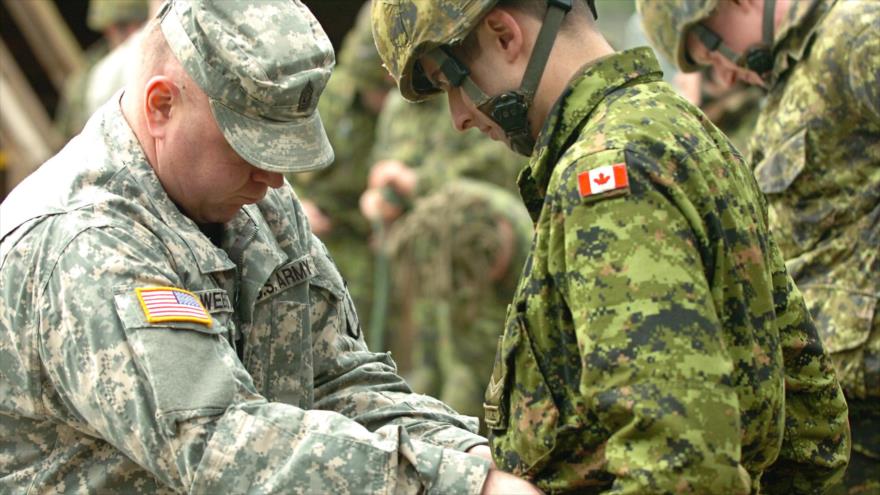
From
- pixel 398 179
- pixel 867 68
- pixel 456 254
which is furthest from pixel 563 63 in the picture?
pixel 398 179

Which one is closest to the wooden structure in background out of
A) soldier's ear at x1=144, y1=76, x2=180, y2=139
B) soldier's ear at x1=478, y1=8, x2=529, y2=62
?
soldier's ear at x1=144, y1=76, x2=180, y2=139

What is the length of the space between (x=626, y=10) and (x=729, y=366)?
8446 mm

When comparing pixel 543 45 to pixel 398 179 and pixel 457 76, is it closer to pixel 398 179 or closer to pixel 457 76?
pixel 457 76

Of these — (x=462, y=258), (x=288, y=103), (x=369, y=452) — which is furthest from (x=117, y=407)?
(x=462, y=258)

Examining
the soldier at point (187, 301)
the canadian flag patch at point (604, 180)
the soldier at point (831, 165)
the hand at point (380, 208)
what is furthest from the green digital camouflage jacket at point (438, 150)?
the canadian flag patch at point (604, 180)

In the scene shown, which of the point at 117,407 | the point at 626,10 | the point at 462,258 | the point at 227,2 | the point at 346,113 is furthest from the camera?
the point at 626,10

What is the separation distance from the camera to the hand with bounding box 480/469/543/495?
3.12 meters

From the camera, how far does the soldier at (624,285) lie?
2.79m

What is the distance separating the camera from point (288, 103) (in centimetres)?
333

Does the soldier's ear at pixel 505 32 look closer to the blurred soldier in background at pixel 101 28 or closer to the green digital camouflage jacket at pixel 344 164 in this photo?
the green digital camouflage jacket at pixel 344 164

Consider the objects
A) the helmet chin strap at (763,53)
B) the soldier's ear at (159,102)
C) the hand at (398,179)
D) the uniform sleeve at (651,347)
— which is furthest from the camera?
the hand at (398,179)

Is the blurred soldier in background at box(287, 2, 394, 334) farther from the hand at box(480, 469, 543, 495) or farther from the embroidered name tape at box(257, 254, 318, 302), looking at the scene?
the hand at box(480, 469, 543, 495)

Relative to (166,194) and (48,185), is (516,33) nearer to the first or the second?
(166,194)

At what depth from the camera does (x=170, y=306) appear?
313 centimetres
